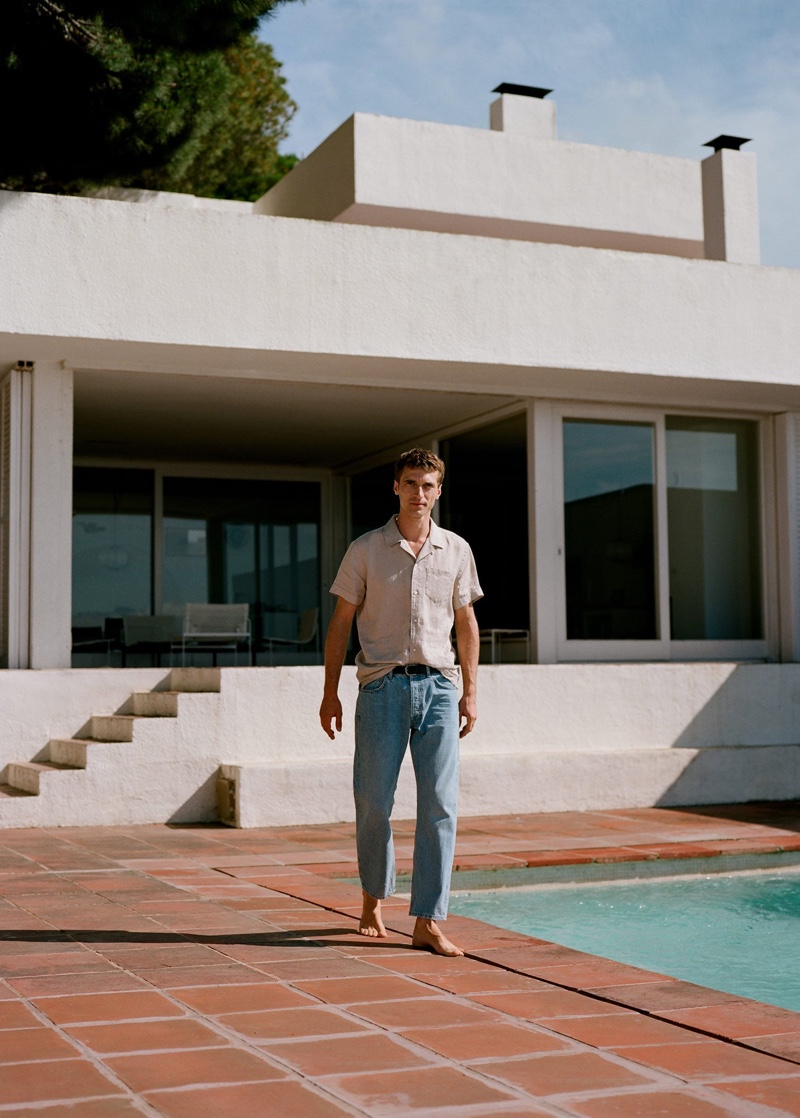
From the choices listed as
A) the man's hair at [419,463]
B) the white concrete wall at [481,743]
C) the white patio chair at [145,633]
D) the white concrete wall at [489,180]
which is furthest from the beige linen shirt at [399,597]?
the white concrete wall at [489,180]

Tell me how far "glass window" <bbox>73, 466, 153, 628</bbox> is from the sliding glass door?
585 centimetres

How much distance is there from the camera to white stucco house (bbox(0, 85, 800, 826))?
29.0ft

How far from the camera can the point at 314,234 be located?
9320 millimetres

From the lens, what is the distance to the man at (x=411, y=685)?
4715mm

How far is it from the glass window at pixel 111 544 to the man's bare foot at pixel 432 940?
414 inches

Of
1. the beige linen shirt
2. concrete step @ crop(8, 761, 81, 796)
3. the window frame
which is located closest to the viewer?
the beige linen shirt

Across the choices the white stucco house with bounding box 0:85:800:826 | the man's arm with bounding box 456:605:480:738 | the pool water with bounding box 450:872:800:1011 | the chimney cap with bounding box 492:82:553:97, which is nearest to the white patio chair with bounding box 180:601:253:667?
the white stucco house with bounding box 0:85:800:826

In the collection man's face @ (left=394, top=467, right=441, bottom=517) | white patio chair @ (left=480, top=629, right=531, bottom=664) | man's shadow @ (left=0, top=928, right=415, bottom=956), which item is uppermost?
man's face @ (left=394, top=467, right=441, bottom=517)

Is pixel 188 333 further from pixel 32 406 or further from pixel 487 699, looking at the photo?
pixel 487 699

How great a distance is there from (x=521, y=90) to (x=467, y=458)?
9806 millimetres

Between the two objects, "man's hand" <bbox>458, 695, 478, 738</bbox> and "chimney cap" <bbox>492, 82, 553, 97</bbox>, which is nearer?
"man's hand" <bbox>458, 695, 478, 738</bbox>

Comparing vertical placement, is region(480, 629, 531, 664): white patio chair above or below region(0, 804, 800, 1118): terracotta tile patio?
above

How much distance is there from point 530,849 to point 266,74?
22319mm

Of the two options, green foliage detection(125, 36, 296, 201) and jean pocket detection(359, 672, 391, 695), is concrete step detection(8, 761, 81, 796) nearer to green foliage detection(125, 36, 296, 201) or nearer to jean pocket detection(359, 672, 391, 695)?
jean pocket detection(359, 672, 391, 695)
